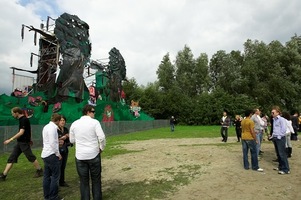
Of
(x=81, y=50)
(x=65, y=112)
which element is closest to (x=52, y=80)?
(x=81, y=50)

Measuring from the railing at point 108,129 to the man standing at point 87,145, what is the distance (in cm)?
1002

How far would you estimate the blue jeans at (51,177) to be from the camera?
5672 mm

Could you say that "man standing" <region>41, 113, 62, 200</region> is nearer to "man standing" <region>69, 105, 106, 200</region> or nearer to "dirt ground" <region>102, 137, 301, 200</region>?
"man standing" <region>69, 105, 106, 200</region>

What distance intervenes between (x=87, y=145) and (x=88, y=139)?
0.36ft

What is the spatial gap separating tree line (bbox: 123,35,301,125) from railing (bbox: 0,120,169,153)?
298 inches

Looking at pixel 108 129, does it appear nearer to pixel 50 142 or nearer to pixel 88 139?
pixel 50 142

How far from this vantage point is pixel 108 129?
83.9 ft

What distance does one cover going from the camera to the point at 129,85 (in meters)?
67.6

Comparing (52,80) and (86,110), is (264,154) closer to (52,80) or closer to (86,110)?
(86,110)

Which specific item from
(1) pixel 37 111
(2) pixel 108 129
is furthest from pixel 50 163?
(2) pixel 108 129

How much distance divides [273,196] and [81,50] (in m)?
30.2

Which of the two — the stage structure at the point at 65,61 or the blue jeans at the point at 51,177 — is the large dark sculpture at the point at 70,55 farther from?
the blue jeans at the point at 51,177

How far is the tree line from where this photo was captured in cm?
4456

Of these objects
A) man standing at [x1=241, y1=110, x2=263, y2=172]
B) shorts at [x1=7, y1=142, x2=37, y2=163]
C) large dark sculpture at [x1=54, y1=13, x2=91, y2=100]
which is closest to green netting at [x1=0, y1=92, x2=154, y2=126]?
large dark sculpture at [x1=54, y1=13, x2=91, y2=100]
